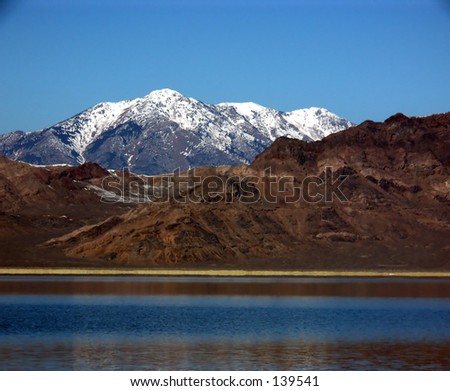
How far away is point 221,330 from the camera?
63.6 m

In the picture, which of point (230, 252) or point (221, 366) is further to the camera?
point (230, 252)

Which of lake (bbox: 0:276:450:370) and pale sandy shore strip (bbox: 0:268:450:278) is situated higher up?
pale sandy shore strip (bbox: 0:268:450:278)

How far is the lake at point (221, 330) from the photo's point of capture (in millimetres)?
47062

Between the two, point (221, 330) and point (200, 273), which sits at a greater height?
point (200, 273)

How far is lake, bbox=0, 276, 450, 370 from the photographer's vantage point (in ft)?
154

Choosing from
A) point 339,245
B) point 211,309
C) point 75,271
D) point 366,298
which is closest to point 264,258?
point 339,245

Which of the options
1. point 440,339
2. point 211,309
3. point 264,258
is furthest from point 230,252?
point 440,339

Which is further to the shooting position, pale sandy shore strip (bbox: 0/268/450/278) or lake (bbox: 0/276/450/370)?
pale sandy shore strip (bbox: 0/268/450/278)

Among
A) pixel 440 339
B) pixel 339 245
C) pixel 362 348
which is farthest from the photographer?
pixel 339 245

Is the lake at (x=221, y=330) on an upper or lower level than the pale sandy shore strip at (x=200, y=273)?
lower

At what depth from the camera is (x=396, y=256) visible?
195750 millimetres

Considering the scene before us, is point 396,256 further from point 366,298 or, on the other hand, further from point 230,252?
point 366,298
